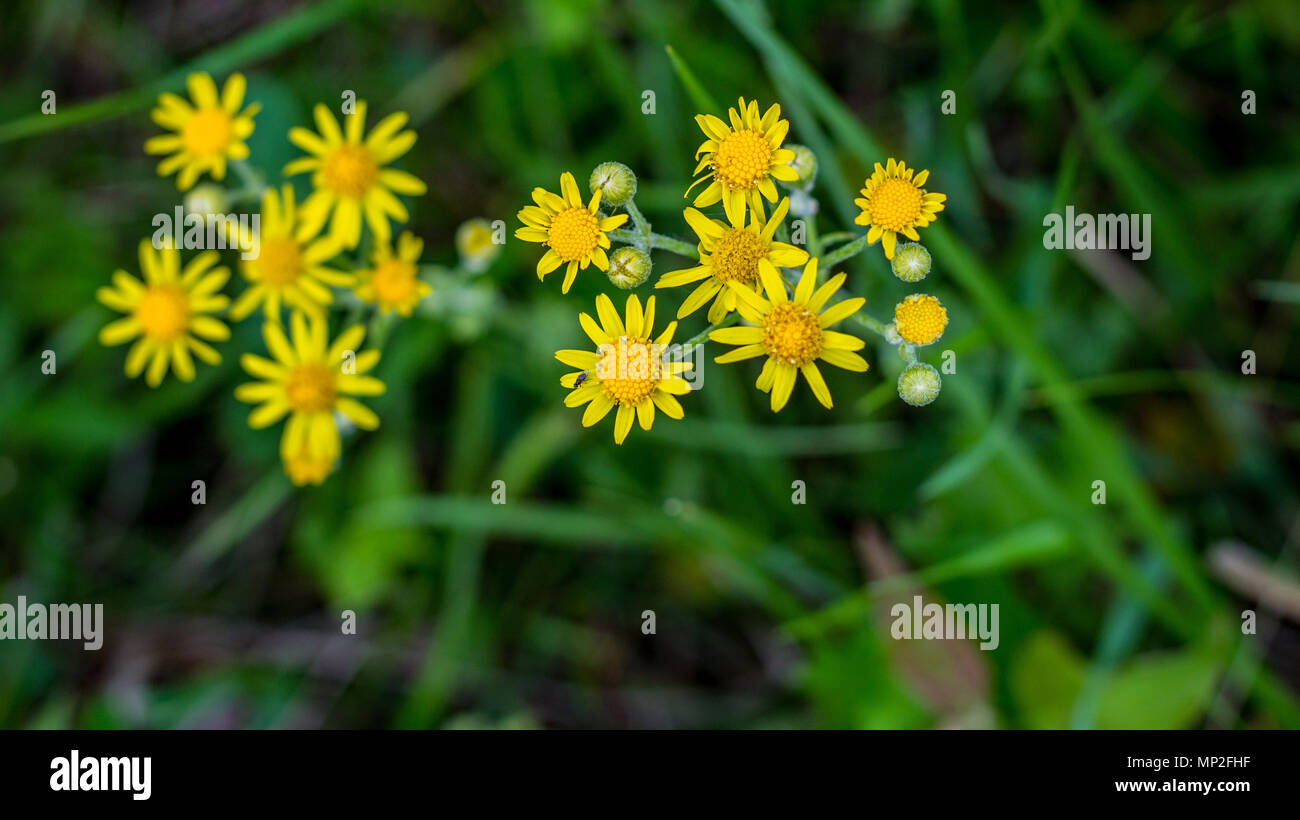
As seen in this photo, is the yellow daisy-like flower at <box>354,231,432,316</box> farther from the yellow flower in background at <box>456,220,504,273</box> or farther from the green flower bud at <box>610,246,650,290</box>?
the green flower bud at <box>610,246,650,290</box>

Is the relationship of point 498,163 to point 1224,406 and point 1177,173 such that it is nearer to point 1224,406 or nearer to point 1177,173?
point 1177,173

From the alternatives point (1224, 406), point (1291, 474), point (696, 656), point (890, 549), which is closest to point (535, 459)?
point (696, 656)

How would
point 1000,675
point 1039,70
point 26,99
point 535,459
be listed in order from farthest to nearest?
point 26,99 → point 535,459 → point 1039,70 → point 1000,675

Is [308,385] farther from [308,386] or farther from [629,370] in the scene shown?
[629,370]

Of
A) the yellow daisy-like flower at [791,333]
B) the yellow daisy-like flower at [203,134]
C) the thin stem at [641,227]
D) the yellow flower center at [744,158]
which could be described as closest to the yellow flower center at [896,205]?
the yellow daisy-like flower at [791,333]

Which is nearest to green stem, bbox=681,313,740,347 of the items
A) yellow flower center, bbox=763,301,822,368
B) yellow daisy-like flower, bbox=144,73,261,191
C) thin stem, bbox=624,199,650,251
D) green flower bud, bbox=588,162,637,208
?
yellow flower center, bbox=763,301,822,368

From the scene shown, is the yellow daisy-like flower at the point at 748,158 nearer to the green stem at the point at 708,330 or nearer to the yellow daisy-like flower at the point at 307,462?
the green stem at the point at 708,330

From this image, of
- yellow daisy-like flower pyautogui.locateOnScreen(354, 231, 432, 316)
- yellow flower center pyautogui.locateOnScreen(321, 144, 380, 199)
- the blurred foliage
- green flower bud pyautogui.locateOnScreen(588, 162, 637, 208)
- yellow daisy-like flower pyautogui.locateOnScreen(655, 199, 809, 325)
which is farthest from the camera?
the blurred foliage
